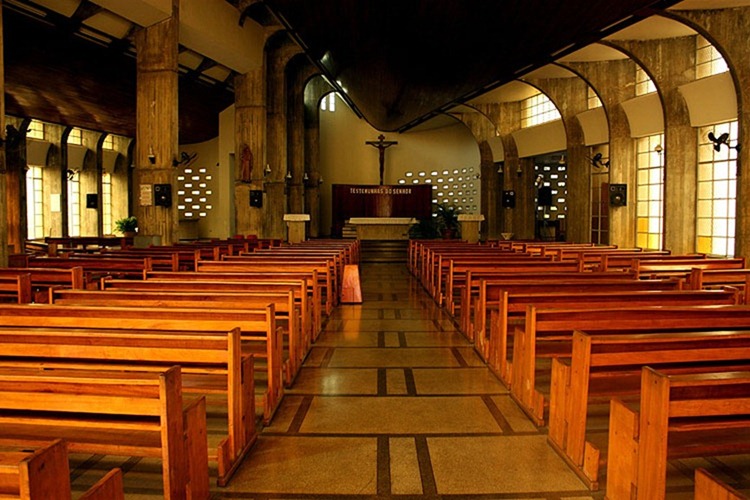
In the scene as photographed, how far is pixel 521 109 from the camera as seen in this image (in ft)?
68.0

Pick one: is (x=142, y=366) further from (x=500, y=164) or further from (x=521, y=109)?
(x=500, y=164)

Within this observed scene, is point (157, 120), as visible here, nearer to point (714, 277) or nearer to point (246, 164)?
point (246, 164)

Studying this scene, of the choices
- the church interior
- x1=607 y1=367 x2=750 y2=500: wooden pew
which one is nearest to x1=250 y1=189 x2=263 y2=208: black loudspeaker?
the church interior

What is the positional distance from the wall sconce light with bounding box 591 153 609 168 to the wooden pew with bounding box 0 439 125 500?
15.2 meters

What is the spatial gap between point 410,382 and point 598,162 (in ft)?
44.8

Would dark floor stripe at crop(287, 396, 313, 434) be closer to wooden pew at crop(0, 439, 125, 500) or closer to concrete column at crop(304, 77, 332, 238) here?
wooden pew at crop(0, 439, 125, 500)

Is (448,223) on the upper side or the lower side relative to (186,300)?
upper

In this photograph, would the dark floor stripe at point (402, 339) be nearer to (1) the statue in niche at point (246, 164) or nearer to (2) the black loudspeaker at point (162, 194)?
(2) the black loudspeaker at point (162, 194)

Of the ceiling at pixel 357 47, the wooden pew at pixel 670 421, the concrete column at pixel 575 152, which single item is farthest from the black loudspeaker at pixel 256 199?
the wooden pew at pixel 670 421

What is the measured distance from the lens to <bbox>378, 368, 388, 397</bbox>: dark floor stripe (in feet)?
13.5

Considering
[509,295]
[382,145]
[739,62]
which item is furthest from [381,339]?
[382,145]

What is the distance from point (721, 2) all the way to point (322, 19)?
6.35m

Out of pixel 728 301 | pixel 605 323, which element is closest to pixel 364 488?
pixel 605 323

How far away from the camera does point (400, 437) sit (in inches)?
128
